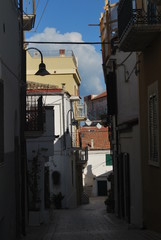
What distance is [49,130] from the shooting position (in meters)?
19.6

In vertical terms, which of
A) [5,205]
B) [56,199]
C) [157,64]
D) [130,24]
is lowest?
[56,199]

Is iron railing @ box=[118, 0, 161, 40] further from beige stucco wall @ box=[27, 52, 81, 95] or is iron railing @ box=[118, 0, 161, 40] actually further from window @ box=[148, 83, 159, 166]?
beige stucco wall @ box=[27, 52, 81, 95]

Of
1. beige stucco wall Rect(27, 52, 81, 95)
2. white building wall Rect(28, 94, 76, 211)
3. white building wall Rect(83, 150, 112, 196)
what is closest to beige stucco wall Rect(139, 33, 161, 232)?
white building wall Rect(28, 94, 76, 211)

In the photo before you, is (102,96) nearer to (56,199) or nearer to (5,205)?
(56,199)

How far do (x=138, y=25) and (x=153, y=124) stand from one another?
2.66 m

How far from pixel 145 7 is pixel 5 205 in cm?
588

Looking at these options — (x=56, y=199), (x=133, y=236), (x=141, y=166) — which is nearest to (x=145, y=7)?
(x=141, y=166)

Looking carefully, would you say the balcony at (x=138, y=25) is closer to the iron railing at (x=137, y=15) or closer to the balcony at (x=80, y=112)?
the iron railing at (x=137, y=15)

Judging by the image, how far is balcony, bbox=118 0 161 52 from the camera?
34.5 ft

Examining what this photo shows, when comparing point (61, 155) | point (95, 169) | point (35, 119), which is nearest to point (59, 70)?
point (95, 169)

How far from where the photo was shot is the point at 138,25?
415 inches

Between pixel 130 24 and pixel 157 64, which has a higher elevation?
pixel 130 24

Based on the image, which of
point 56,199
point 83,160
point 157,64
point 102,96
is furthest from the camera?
point 102,96

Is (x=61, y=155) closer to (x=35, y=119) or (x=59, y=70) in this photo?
(x=35, y=119)
